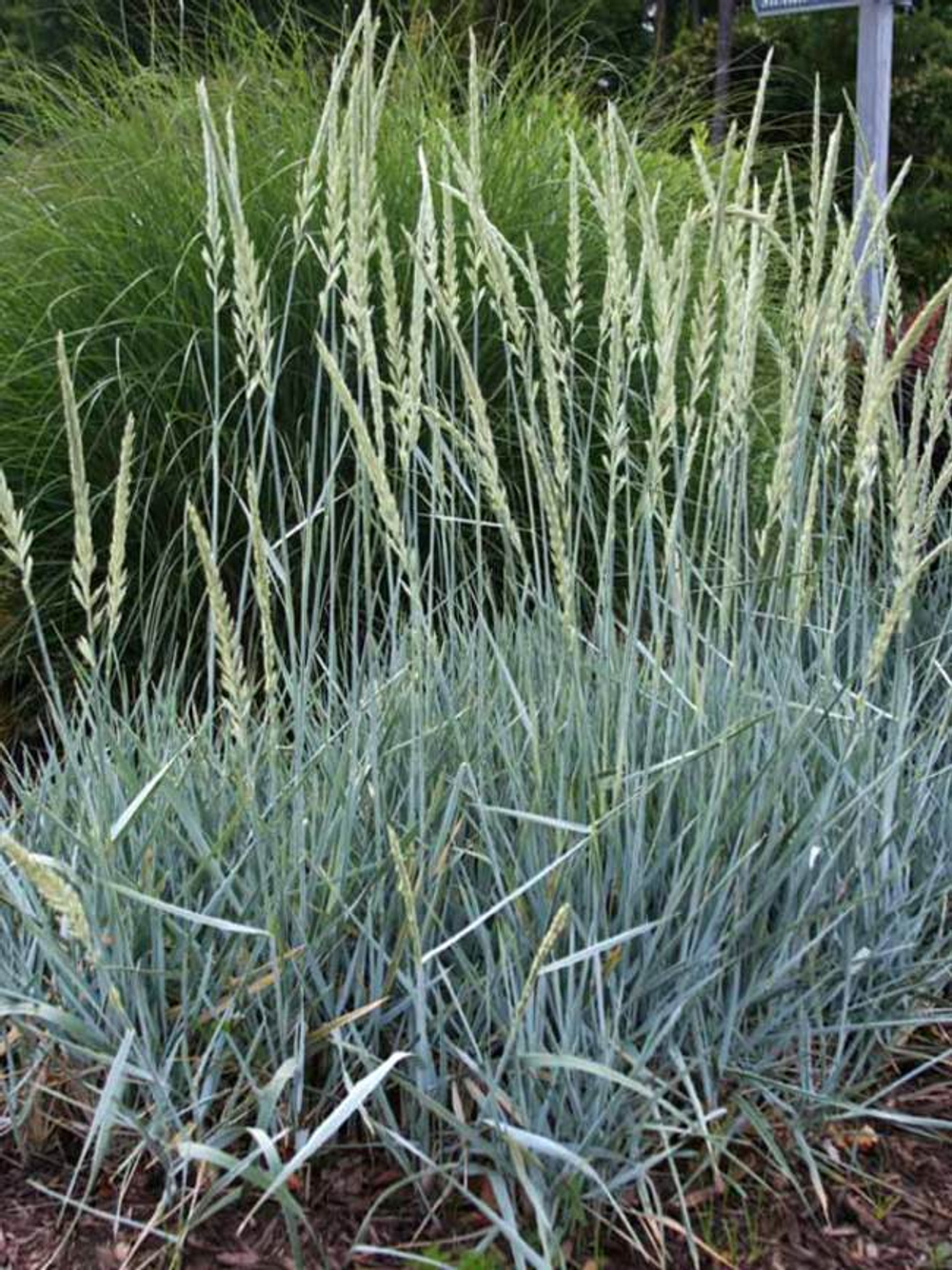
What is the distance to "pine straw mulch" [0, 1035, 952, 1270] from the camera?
174 centimetres

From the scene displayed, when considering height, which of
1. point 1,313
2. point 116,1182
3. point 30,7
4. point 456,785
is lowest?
point 116,1182

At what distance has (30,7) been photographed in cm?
1080

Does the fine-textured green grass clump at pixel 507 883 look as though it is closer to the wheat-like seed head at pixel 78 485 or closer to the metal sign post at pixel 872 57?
the wheat-like seed head at pixel 78 485

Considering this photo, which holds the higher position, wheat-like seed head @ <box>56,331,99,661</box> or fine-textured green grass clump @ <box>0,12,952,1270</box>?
wheat-like seed head @ <box>56,331,99,661</box>

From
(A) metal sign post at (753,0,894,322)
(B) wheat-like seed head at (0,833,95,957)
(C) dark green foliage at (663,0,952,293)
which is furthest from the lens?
(C) dark green foliage at (663,0,952,293)

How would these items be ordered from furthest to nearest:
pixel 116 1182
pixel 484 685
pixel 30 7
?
pixel 30 7, pixel 484 685, pixel 116 1182

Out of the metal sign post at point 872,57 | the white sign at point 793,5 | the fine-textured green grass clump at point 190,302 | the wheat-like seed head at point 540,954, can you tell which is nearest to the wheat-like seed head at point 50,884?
the wheat-like seed head at point 540,954

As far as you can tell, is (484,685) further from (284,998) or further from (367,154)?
(367,154)

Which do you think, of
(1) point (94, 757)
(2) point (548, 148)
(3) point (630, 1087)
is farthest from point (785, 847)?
(2) point (548, 148)

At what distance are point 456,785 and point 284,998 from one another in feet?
1.14

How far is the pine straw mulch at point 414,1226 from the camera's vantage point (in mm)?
1735

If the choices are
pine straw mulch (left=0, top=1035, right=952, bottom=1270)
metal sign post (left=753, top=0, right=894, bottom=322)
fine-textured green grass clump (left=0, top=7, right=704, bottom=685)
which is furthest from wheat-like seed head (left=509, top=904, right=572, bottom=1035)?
metal sign post (left=753, top=0, right=894, bottom=322)

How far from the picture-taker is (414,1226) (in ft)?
5.83

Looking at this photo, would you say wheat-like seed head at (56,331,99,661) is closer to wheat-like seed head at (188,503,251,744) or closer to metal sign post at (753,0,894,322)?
wheat-like seed head at (188,503,251,744)
